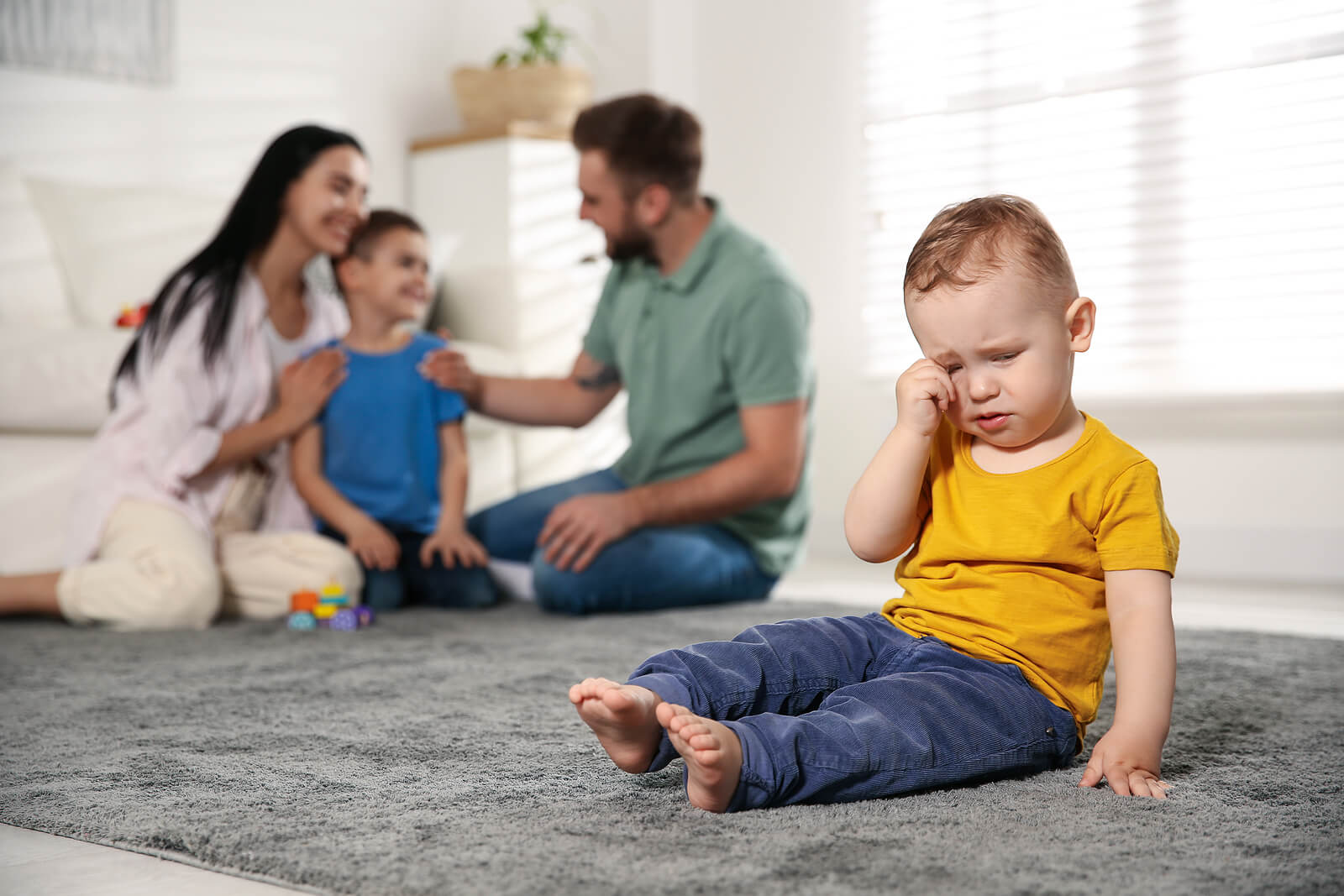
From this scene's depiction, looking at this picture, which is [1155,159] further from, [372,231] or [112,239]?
[112,239]

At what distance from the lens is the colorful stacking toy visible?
1825 mm

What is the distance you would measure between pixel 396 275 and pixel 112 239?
890 mm


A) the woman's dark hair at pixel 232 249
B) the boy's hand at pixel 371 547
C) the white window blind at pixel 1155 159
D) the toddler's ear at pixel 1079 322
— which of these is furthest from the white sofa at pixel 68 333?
the toddler's ear at pixel 1079 322

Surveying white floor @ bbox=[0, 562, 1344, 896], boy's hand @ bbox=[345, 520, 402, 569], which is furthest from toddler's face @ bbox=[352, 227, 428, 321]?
white floor @ bbox=[0, 562, 1344, 896]

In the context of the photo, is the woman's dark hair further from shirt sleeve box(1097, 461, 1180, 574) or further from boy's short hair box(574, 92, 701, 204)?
shirt sleeve box(1097, 461, 1180, 574)

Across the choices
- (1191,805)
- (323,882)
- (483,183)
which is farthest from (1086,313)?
(483,183)

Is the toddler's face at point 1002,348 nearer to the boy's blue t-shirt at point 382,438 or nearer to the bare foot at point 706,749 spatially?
the bare foot at point 706,749

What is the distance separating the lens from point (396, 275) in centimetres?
212

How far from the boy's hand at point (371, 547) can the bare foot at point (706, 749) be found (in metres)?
1.28

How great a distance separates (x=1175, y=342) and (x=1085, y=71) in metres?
0.64

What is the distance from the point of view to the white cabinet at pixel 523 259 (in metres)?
2.90

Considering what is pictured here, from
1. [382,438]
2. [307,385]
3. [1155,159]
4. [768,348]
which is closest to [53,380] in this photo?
[307,385]

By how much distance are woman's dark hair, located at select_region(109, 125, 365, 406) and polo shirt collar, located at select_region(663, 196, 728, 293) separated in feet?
1.98

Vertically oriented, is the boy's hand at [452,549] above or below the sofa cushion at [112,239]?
below
